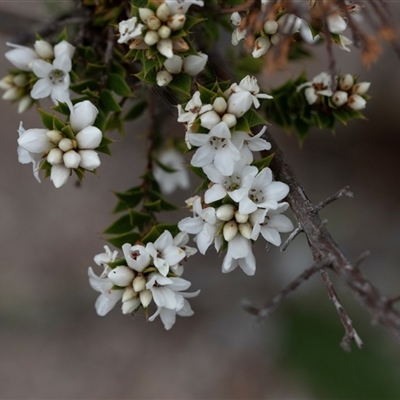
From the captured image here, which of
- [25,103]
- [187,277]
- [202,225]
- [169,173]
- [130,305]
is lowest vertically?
[187,277]

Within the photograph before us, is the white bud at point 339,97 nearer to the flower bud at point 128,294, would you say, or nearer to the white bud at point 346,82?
the white bud at point 346,82

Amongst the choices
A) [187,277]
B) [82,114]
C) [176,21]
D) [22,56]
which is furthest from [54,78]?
[187,277]

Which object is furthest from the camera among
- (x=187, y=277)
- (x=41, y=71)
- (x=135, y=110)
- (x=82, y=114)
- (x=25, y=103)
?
(x=187, y=277)

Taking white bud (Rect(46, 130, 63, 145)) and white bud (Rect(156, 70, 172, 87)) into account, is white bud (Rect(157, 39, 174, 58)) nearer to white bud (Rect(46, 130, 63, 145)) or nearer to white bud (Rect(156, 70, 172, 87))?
white bud (Rect(156, 70, 172, 87))

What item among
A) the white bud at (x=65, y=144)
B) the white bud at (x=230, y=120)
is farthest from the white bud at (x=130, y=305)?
the white bud at (x=230, y=120)

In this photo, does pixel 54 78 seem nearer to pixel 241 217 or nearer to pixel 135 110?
pixel 135 110

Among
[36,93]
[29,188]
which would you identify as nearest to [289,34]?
[36,93]

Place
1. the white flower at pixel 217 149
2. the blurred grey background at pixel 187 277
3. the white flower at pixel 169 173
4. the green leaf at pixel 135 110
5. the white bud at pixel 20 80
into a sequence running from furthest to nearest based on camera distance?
the blurred grey background at pixel 187 277 < the white flower at pixel 169 173 < the green leaf at pixel 135 110 < the white bud at pixel 20 80 < the white flower at pixel 217 149
